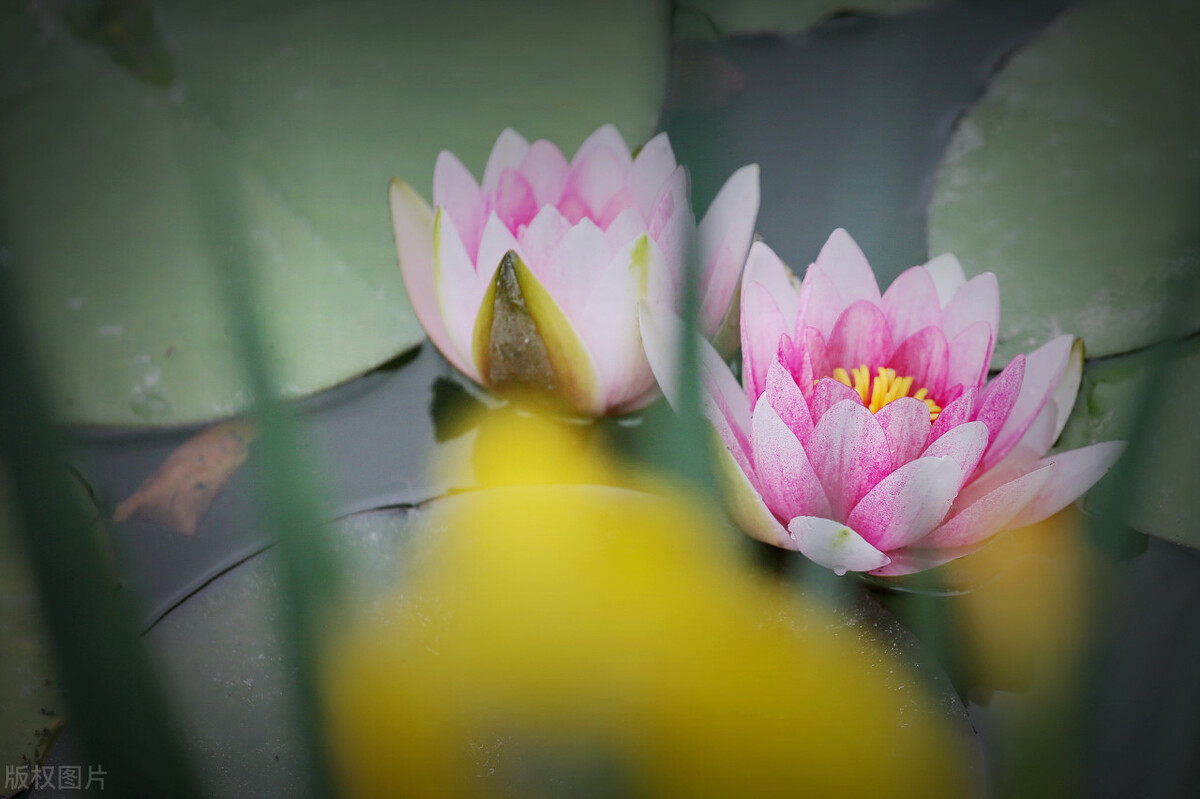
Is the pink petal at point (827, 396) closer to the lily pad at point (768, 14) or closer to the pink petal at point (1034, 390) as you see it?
the pink petal at point (1034, 390)

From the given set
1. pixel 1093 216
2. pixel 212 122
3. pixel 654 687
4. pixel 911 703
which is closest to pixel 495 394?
pixel 654 687

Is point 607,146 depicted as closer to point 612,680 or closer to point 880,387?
point 880,387

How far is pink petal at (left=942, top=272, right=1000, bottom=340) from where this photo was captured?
0.62m

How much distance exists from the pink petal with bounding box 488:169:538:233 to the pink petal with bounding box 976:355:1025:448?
1.41 feet

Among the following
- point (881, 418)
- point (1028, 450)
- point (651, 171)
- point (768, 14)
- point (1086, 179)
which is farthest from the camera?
point (768, 14)

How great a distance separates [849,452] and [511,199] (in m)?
0.39

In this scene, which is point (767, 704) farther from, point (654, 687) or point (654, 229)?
point (654, 229)

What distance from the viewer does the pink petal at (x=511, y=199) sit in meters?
0.73

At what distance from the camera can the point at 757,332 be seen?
0.62 meters

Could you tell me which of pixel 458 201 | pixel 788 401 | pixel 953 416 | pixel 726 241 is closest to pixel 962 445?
pixel 953 416

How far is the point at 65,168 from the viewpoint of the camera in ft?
3.18

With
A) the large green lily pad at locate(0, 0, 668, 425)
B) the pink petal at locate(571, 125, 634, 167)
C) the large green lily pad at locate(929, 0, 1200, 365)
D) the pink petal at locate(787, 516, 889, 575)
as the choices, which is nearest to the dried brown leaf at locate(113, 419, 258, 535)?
the large green lily pad at locate(0, 0, 668, 425)

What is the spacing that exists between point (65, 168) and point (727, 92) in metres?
0.87

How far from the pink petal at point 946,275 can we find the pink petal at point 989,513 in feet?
0.64
